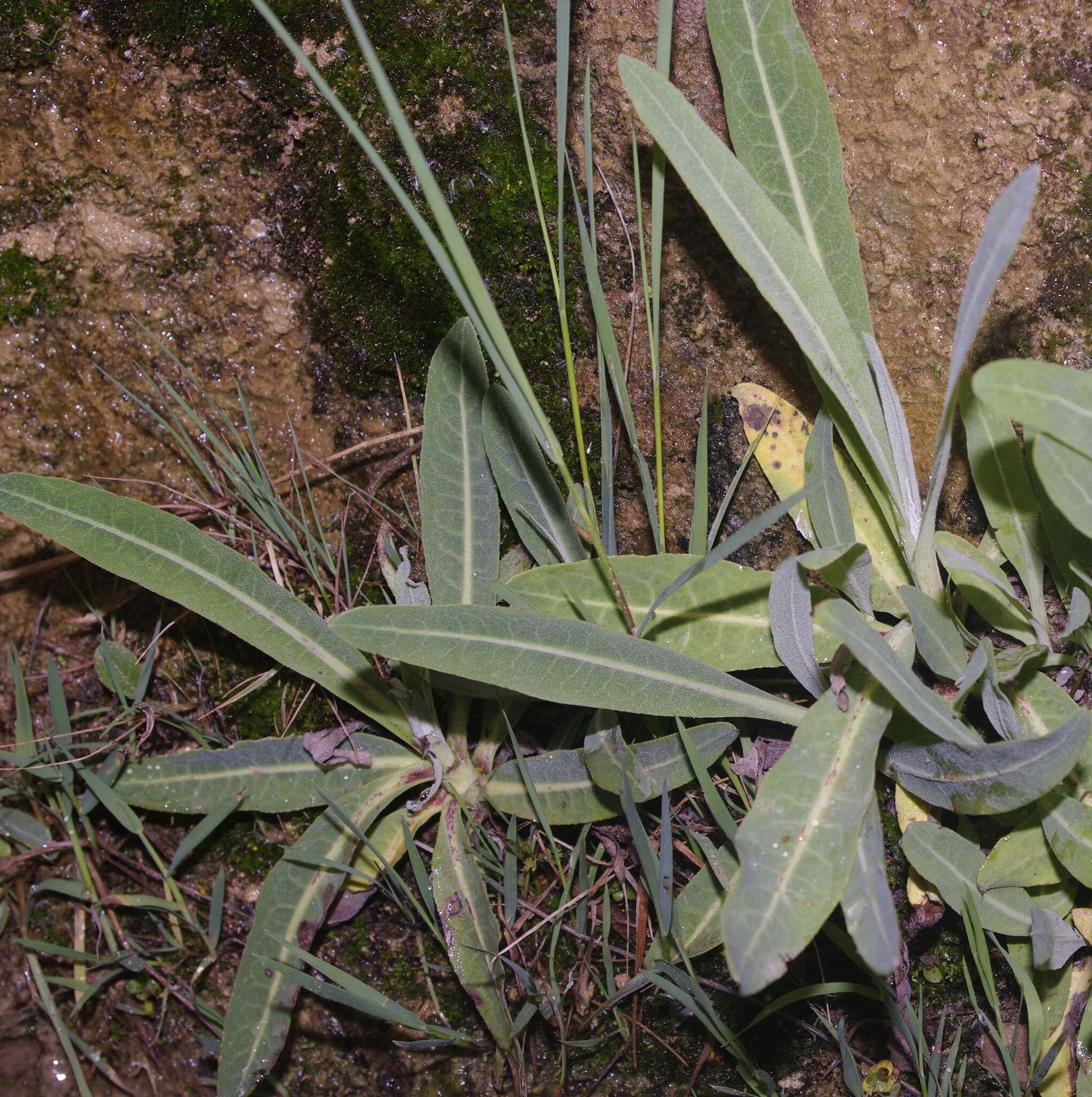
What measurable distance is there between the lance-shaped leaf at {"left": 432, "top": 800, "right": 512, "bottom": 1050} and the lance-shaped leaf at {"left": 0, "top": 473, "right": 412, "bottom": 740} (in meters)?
0.26

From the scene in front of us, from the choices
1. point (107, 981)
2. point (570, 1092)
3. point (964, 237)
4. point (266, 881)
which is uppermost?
point (964, 237)

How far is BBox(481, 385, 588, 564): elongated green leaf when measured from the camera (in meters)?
1.55

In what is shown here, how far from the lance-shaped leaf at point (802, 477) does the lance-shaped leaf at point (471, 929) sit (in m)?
0.86

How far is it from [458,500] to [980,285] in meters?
0.87

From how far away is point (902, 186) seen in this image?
1638 mm

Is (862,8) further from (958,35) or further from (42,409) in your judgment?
(42,409)

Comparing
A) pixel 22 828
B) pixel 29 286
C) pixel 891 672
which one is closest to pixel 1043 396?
pixel 891 672

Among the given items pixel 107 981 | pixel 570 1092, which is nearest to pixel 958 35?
pixel 570 1092

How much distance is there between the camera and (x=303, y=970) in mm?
1636

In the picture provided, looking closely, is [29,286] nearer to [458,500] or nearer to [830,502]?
[458,500]

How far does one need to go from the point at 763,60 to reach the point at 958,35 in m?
0.42

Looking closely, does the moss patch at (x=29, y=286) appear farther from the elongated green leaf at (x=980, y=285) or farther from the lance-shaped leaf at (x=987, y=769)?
the lance-shaped leaf at (x=987, y=769)

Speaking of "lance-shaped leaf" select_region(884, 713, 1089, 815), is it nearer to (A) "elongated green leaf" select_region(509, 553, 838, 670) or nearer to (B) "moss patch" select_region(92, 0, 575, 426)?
(A) "elongated green leaf" select_region(509, 553, 838, 670)

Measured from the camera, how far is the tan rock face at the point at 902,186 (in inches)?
62.7
